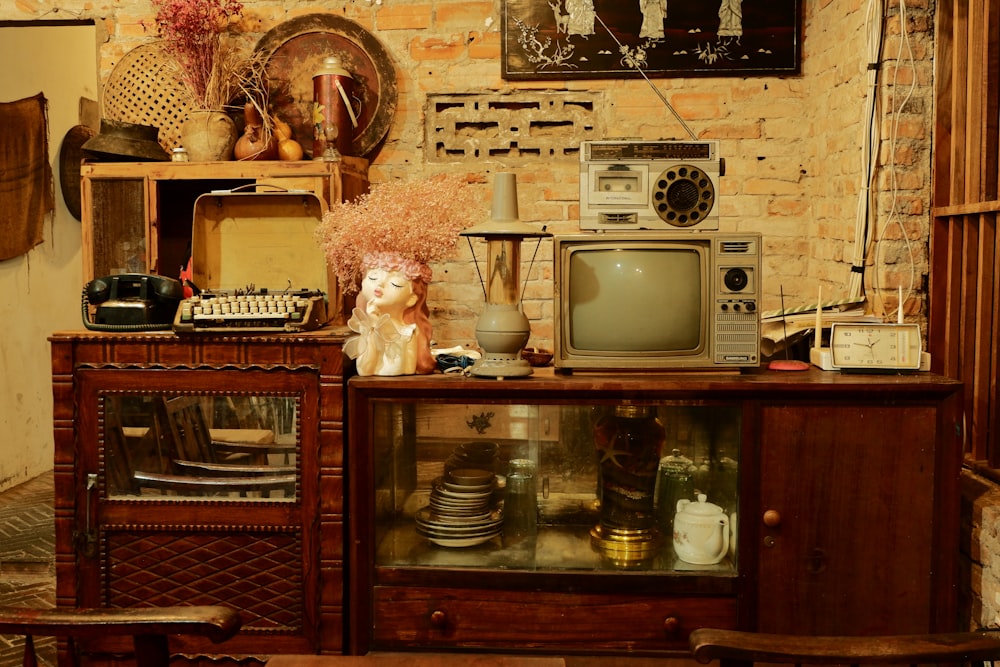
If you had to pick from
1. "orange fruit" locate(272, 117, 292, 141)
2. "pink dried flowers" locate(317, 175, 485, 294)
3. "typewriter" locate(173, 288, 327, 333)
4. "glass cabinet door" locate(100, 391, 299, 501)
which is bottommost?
"glass cabinet door" locate(100, 391, 299, 501)

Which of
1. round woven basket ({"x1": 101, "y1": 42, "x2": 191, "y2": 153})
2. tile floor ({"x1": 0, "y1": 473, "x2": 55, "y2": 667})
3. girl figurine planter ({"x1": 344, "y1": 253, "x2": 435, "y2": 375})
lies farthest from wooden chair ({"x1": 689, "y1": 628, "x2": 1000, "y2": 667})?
round woven basket ({"x1": 101, "y1": 42, "x2": 191, "y2": 153})

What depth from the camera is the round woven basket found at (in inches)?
133

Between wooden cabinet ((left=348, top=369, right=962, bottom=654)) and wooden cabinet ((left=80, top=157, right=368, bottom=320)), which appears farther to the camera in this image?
wooden cabinet ((left=80, top=157, right=368, bottom=320))

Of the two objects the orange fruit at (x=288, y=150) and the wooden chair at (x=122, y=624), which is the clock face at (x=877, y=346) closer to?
the wooden chair at (x=122, y=624)

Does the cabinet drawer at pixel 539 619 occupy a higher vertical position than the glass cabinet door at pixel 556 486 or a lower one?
lower

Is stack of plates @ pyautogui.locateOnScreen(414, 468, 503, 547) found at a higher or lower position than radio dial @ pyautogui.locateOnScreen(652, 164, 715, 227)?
lower

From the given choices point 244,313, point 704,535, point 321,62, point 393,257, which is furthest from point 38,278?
point 704,535

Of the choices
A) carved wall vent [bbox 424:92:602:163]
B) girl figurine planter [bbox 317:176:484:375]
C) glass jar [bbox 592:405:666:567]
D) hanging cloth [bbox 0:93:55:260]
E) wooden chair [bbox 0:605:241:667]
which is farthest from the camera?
hanging cloth [bbox 0:93:55:260]

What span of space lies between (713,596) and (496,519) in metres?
0.66

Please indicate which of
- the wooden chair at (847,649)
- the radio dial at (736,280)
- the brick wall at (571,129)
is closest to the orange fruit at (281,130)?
the brick wall at (571,129)

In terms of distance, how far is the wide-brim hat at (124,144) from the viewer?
10.2ft

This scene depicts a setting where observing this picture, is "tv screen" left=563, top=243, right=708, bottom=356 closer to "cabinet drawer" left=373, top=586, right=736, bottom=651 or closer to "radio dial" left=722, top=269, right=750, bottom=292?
"radio dial" left=722, top=269, right=750, bottom=292

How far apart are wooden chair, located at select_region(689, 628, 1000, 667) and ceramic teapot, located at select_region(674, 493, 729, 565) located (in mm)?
1031

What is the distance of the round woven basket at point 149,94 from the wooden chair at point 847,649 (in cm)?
295
